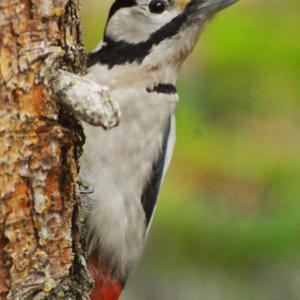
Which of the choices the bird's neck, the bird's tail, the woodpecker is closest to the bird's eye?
the woodpecker

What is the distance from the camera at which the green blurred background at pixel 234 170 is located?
20.8ft

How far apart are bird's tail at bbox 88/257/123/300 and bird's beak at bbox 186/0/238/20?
80 centimetres

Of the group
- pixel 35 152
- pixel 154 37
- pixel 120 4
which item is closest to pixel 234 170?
pixel 120 4

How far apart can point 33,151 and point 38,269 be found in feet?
0.89

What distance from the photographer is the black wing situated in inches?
172

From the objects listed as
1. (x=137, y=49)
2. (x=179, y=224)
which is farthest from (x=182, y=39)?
(x=179, y=224)

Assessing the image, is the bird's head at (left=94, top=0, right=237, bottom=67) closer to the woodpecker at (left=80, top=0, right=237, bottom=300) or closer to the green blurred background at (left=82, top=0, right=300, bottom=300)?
the woodpecker at (left=80, top=0, right=237, bottom=300)

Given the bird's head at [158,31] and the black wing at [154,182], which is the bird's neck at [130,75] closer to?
the bird's head at [158,31]

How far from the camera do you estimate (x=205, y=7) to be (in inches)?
170

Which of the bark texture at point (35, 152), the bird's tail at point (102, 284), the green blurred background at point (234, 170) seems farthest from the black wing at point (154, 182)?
the green blurred background at point (234, 170)

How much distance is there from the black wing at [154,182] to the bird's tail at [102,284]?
0.80 feet

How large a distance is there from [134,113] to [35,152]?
1093 millimetres

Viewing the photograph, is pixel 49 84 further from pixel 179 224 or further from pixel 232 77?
pixel 232 77

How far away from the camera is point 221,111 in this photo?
712 centimetres
